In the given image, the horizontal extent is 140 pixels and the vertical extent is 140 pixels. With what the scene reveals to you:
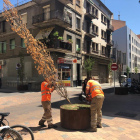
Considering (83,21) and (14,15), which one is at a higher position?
(83,21)

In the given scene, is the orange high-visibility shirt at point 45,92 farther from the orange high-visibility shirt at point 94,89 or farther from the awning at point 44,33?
the awning at point 44,33

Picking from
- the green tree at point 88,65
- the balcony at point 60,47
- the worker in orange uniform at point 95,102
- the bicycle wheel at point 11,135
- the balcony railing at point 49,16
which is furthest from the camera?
the green tree at point 88,65

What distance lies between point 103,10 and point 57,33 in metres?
17.7

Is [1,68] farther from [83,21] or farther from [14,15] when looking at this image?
[14,15]

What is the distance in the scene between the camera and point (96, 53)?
2895 cm

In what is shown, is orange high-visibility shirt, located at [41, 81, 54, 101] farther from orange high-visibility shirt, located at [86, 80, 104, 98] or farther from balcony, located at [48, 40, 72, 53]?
balcony, located at [48, 40, 72, 53]

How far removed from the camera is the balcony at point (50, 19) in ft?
61.6

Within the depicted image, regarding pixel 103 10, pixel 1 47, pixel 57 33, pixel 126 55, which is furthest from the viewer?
pixel 126 55

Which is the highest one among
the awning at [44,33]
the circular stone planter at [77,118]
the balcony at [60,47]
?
the awning at [44,33]

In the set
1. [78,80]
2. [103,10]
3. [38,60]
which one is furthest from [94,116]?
[103,10]

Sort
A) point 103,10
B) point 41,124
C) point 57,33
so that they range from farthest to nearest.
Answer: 1. point 103,10
2. point 57,33
3. point 41,124

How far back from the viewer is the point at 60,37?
18906 millimetres

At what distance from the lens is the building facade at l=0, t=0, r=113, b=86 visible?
764 inches

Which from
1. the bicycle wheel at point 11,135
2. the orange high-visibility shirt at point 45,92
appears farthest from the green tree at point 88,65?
the bicycle wheel at point 11,135
